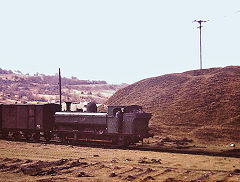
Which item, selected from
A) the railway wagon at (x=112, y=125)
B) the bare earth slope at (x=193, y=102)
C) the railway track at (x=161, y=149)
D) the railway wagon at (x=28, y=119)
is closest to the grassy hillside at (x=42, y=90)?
the bare earth slope at (x=193, y=102)

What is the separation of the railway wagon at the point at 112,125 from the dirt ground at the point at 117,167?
2.61 meters

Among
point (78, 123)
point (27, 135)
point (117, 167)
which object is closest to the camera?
point (117, 167)

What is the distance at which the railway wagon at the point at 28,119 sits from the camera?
2778 centimetres

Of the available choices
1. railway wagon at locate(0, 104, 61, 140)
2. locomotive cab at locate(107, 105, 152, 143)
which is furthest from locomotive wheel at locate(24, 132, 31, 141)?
locomotive cab at locate(107, 105, 152, 143)

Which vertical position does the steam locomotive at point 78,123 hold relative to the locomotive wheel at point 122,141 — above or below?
above

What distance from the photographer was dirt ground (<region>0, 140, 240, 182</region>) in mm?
13609

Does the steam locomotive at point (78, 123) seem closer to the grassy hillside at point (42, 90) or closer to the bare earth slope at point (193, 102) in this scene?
the bare earth slope at point (193, 102)

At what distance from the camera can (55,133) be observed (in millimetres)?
26719

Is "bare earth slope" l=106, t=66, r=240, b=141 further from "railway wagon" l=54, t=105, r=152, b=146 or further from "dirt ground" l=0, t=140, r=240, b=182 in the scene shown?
"dirt ground" l=0, t=140, r=240, b=182

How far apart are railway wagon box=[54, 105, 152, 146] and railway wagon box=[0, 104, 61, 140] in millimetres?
2231

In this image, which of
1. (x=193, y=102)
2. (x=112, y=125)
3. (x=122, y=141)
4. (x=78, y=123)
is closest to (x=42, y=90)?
(x=193, y=102)

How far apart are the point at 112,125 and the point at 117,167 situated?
805 cm

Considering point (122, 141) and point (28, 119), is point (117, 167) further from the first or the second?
point (28, 119)

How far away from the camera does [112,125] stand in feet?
76.8
